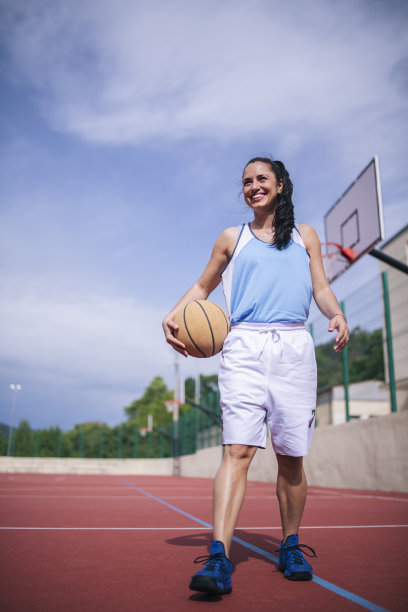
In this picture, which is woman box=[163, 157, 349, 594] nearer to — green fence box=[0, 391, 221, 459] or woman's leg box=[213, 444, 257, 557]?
woman's leg box=[213, 444, 257, 557]

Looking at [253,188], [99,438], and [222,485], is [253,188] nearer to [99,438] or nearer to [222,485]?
[222,485]

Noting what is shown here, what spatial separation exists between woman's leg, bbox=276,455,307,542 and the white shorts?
11cm

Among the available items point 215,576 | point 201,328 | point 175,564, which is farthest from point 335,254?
point 215,576

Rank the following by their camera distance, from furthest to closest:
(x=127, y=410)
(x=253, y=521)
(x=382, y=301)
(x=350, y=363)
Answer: (x=127, y=410) → (x=350, y=363) → (x=382, y=301) → (x=253, y=521)

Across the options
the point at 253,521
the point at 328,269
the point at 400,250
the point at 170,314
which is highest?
→ the point at 400,250

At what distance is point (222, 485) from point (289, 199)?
1.51 meters

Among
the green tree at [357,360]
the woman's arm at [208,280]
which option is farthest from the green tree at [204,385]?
the woman's arm at [208,280]

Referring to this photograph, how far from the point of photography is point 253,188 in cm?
295

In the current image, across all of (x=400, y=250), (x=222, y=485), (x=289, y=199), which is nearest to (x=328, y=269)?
(x=289, y=199)

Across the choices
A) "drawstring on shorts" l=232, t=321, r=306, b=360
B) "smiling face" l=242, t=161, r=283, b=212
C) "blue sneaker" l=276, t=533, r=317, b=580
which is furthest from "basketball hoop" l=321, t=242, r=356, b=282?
"blue sneaker" l=276, t=533, r=317, b=580

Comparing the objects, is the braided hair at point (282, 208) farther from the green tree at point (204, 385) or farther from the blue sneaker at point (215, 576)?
the green tree at point (204, 385)

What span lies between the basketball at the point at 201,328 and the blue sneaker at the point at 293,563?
1010 mm

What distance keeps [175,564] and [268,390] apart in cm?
103

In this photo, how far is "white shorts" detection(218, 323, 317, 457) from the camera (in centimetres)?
253
